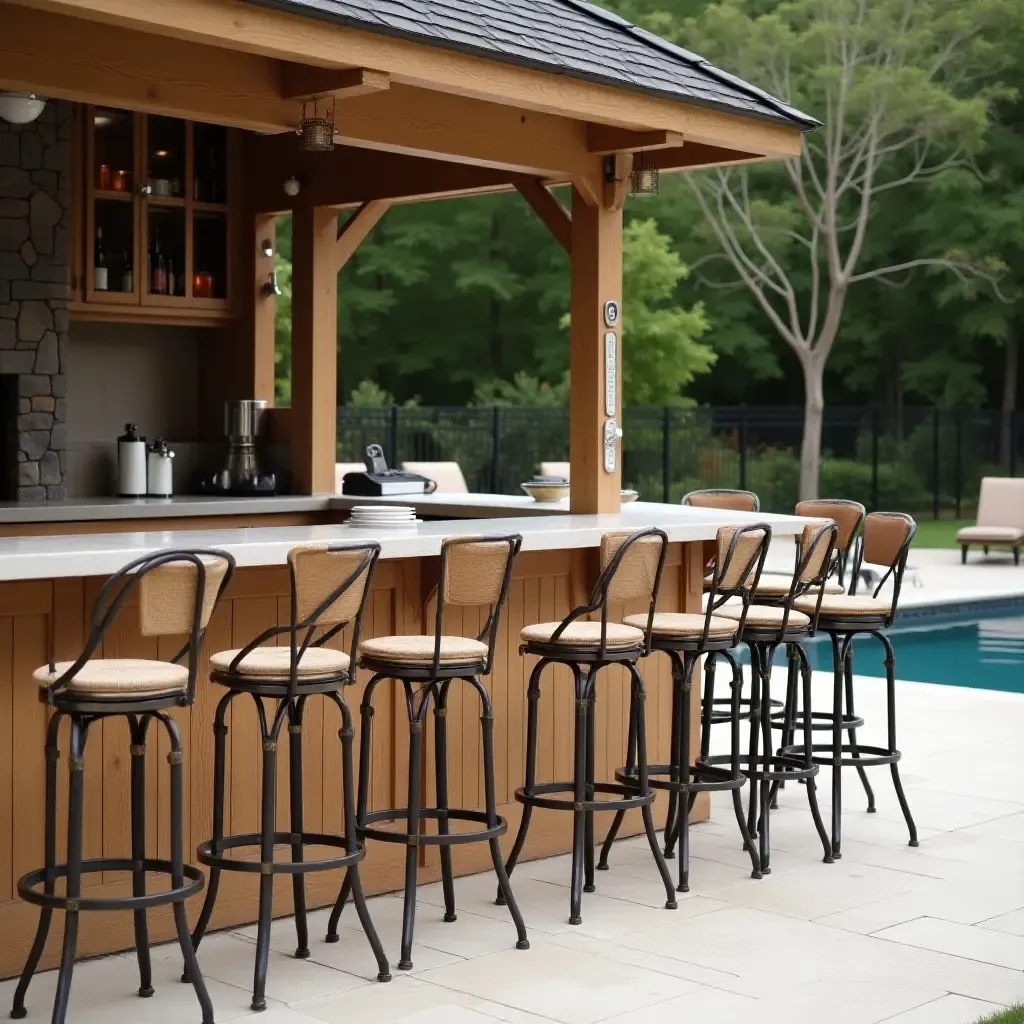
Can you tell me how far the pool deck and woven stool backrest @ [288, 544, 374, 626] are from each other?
103cm

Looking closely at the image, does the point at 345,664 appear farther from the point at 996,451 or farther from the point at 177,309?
the point at 996,451

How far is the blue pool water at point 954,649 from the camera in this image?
11.6 metres

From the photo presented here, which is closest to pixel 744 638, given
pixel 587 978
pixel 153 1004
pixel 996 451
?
pixel 587 978

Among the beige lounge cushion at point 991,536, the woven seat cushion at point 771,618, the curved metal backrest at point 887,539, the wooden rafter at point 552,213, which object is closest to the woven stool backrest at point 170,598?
the woven seat cushion at point 771,618

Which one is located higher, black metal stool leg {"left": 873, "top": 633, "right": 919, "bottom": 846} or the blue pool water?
black metal stool leg {"left": 873, "top": 633, "right": 919, "bottom": 846}

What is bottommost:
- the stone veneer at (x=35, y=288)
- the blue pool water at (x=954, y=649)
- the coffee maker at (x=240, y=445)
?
the blue pool water at (x=954, y=649)

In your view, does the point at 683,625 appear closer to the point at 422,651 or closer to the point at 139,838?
the point at 422,651

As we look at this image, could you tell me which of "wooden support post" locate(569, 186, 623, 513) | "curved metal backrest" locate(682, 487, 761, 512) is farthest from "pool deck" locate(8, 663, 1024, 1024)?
"curved metal backrest" locate(682, 487, 761, 512)

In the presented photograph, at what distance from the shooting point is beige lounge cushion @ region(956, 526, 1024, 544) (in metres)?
17.6

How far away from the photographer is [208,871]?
5.25m

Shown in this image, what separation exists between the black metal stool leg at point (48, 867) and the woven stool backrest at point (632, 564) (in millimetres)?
1911

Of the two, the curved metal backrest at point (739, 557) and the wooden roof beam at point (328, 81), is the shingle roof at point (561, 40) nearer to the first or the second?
the wooden roof beam at point (328, 81)

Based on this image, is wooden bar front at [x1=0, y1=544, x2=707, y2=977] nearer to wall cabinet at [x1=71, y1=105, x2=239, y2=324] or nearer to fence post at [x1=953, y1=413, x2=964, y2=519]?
wall cabinet at [x1=71, y1=105, x2=239, y2=324]

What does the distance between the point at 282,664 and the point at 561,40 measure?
113 inches
